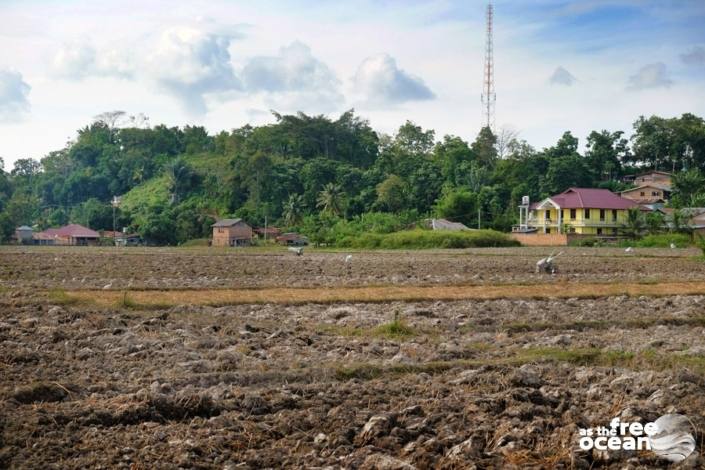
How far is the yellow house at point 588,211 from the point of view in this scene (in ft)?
176

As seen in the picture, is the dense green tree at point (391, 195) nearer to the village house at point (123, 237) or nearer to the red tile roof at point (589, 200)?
the red tile roof at point (589, 200)

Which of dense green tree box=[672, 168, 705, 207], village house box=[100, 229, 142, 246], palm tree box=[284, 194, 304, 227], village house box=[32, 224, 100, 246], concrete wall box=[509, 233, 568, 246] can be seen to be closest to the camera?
concrete wall box=[509, 233, 568, 246]

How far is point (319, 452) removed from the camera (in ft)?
17.5

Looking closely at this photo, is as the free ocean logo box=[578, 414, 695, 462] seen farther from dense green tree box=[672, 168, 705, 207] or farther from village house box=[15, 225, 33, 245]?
village house box=[15, 225, 33, 245]

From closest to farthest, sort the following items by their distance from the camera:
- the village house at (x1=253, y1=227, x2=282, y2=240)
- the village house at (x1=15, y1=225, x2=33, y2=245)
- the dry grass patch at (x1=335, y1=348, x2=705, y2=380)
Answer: the dry grass patch at (x1=335, y1=348, x2=705, y2=380) < the village house at (x1=253, y1=227, x2=282, y2=240) < the village house at (x1=15, y1=225, x2=33, y2=245)

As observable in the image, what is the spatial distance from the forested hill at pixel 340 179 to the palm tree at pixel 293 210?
12 centimetres

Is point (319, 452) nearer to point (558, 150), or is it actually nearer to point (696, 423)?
point (696, 423)

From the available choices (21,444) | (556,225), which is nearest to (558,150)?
(556,225)

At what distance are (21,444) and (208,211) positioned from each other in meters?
64.4

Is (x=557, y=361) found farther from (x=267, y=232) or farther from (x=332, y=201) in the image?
(x=332, y=201)

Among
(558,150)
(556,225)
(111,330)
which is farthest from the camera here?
(558,150)

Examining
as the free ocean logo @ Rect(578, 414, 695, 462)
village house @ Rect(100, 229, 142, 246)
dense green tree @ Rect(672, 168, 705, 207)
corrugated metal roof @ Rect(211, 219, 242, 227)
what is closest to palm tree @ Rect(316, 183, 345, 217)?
corrugated metal roof @ Rect(211, 219, 242, 227)

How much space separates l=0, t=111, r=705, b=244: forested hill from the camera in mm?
60562

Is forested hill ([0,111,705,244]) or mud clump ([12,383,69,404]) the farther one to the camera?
forested hill ([0,111,705,244])
